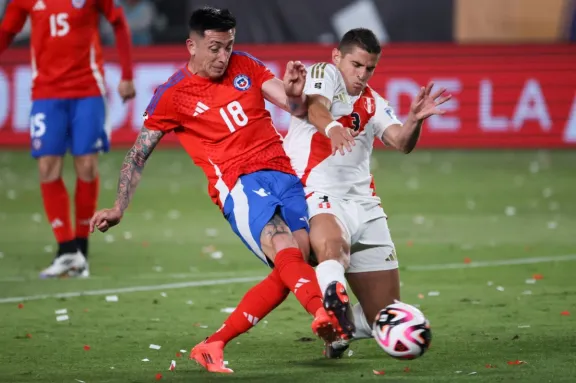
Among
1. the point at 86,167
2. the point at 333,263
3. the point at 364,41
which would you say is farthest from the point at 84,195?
the point at 333,263

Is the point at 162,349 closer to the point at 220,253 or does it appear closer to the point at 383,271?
the point at 383,271

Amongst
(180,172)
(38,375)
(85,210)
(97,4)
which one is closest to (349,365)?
(38,375)

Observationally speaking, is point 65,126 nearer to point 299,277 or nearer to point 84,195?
point 84,195

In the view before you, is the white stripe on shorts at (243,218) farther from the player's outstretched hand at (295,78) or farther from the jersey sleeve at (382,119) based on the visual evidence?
the jersey sleeve at (382,119)

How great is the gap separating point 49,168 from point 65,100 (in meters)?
0.54

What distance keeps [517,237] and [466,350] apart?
4.39 metres

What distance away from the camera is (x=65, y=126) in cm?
942

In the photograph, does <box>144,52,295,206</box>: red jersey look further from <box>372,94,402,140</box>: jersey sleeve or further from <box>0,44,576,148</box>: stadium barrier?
<box>0,44,576,148</box>: stadium barrier

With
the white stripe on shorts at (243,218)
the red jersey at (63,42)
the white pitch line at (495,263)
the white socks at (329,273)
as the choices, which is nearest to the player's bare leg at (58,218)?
the red jersey at (63,42)

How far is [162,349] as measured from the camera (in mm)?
6641

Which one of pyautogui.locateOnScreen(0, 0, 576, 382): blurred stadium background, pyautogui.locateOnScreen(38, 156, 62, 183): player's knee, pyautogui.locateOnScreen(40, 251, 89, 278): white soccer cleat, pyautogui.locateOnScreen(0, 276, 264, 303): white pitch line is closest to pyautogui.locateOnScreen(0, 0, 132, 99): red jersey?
pyautogui.locateOnScreen(38, 156, 62, 183): player's knee

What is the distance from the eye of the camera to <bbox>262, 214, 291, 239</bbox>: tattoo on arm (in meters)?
6.04

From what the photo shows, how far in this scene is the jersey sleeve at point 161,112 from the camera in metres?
6.45

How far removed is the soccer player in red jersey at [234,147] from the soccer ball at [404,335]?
0.57 meters
